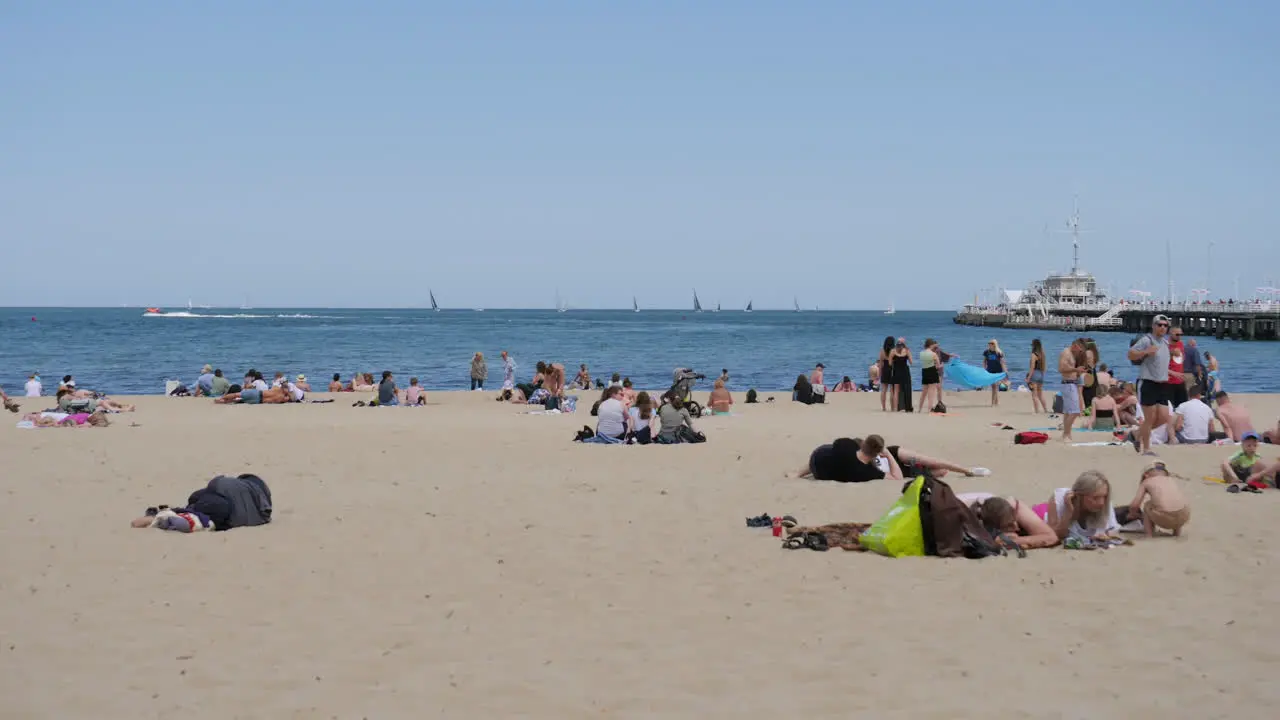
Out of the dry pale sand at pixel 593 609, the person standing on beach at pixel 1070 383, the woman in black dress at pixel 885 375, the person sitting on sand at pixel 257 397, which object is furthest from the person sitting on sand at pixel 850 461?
the person sitting on sand at pixel 257 397

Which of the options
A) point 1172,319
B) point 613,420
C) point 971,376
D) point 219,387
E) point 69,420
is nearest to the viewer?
point 613,420

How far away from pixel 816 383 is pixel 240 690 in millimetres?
22444

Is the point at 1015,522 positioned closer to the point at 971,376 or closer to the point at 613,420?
the point at 613,420

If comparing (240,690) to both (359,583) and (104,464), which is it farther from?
(104,464)

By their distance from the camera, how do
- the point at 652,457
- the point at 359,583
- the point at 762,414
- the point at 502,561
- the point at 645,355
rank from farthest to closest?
the point at 645,355 < the point at 762,414 < the point at 652,457 < the point at 502,561 < the point at 359,583

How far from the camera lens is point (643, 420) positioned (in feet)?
54.3

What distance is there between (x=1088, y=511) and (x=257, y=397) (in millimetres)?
20723

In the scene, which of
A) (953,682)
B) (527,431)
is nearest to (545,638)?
(953,682)

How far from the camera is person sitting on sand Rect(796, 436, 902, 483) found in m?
12.1

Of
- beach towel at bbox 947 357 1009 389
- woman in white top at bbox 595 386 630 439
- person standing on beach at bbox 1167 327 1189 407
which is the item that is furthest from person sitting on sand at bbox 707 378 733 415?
person standing on beach at bbox 1167 327 1189 407

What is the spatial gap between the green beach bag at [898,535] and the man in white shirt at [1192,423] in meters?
8.45

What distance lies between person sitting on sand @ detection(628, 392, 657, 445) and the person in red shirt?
6.90m

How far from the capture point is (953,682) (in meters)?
5.55

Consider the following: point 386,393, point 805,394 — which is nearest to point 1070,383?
point 805,394
